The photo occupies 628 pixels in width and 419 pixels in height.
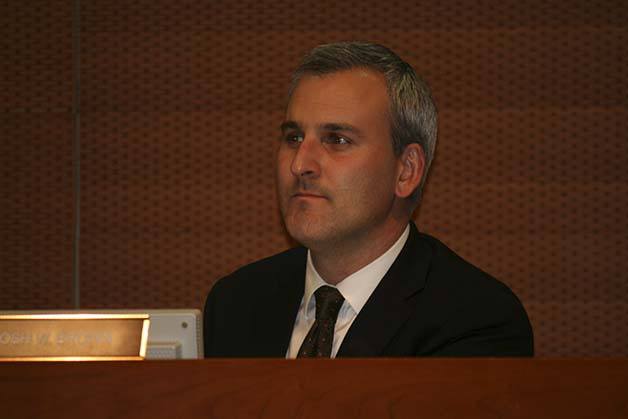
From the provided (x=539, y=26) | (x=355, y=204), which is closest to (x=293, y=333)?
(x=355, y=204)

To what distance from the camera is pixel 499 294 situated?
1.44 m

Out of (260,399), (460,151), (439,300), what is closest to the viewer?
(260,399)

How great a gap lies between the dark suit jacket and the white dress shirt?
0.8 inches

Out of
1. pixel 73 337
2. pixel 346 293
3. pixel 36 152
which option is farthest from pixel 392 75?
pixel 36 152

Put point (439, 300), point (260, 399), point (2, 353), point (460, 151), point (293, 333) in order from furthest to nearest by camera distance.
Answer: point (460, 151)
point (293, 333)
point (439, 300)
point (2, 353)
point (260, 399)

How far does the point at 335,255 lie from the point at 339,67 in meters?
0.41

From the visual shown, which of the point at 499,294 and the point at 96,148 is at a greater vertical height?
the point at 96,148

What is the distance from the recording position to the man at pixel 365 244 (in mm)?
1400

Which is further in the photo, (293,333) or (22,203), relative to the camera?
(22,203)

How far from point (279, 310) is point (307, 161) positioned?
0.39m

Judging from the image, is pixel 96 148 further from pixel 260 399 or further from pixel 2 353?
pixel 260 399

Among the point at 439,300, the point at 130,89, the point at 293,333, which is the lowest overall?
the point at 293,333

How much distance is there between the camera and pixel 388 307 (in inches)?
56.8

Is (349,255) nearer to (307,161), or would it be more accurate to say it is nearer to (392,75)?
(307,161)
